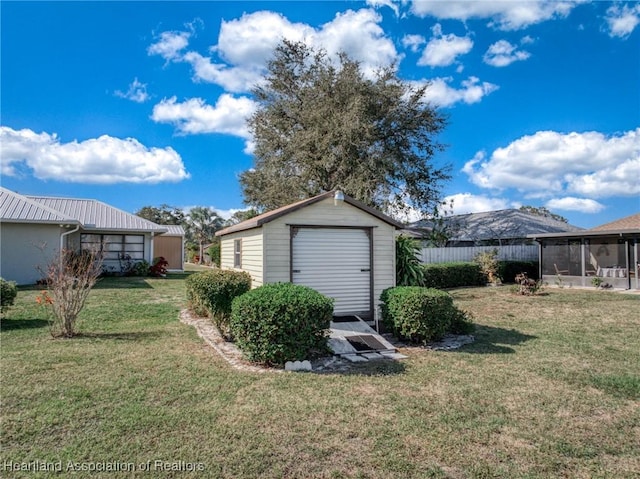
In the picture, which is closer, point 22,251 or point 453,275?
point 22,251

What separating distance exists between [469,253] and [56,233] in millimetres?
19234

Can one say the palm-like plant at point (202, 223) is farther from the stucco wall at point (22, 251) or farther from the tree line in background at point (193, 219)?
the stucco wall at point (22, 251)

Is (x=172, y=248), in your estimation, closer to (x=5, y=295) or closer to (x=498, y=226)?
(x=5, y=295)

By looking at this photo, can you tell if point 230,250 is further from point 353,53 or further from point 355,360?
point 353,53

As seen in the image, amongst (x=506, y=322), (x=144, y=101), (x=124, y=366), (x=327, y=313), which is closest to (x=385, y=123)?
(x=144, y=101)

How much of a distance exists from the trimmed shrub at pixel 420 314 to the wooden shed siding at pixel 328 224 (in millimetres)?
1188

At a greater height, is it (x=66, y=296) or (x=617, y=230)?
(x=617, y=230)

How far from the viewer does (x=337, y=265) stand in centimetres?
782

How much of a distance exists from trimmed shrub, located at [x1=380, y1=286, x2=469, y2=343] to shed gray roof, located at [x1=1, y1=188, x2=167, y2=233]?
13852 millimetres

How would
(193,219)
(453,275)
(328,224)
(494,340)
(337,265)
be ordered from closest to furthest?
(494,340)
(328,224)
(337,265)
(453,275)
(193,219)

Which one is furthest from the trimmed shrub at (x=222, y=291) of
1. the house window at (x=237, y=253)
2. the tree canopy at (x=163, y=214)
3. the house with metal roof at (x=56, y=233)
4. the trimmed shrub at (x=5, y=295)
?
the tree canopy at (x=163, y=214)

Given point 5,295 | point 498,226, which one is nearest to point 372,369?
point 5,295

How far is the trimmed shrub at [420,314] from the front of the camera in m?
6.55

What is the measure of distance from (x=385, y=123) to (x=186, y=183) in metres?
10.9
